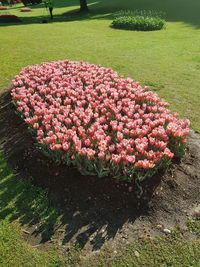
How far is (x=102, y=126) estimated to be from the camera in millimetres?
6238

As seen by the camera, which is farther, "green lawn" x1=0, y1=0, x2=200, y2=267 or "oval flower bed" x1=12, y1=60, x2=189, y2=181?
"oval flower bed" x1=12, y1=60, x2=189, y2=181

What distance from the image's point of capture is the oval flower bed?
17.4ft

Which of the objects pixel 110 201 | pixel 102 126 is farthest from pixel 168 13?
pixel 110 201

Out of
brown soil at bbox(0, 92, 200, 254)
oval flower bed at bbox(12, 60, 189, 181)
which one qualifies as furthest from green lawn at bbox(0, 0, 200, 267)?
oval flower bed at bbox(12, 60, 189, 181)

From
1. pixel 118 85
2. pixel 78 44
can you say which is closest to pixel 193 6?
pixel 78 44

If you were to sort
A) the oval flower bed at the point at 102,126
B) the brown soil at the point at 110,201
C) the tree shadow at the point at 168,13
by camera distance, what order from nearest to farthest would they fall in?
the brown soil at the point at 110,201 → the oval flower bed at the point at 102,126 → the tree shadow at the point at 168,13

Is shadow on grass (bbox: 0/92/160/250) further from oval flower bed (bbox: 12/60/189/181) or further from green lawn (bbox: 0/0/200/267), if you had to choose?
oval flower bed (bbox: 12/60/189/181)

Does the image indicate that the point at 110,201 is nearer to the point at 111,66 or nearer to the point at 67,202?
the point at 67,202

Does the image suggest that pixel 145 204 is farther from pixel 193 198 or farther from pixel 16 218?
pixel 16 218

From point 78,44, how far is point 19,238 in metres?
16.0

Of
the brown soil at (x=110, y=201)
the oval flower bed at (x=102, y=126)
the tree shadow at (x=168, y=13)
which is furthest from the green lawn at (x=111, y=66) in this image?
the oval flower bed at (x=102, y=126)

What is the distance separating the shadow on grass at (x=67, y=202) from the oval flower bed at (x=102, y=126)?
0.97 ft

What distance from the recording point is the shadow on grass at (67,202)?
15.4 feet

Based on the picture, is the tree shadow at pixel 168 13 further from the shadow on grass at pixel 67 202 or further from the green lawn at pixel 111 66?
the shadow on grass at pixel 67 202
